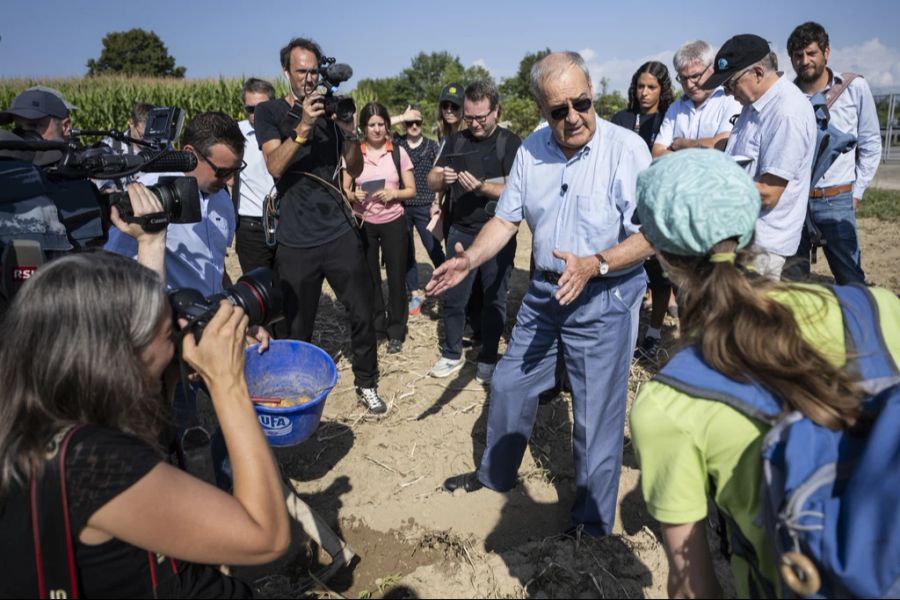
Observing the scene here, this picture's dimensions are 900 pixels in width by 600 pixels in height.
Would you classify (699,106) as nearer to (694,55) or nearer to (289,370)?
(694,55)

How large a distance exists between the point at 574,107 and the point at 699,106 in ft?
8.44

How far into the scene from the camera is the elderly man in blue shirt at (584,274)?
2842 millimetres

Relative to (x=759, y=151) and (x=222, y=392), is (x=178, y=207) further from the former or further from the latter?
(x=759, y=151)

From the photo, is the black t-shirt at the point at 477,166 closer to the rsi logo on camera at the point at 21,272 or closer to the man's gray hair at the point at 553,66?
the man's gray hair at the point at 553,66

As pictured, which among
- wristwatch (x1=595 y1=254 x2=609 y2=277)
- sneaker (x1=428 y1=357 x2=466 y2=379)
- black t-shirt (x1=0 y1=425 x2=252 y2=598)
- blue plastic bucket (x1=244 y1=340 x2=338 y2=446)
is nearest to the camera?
black t-shirt (x1=0 y1=425 x2=252 y2=598)

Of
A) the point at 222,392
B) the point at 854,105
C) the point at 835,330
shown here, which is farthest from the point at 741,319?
the point at 854,105

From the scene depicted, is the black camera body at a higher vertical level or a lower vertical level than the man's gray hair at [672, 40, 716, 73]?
lower

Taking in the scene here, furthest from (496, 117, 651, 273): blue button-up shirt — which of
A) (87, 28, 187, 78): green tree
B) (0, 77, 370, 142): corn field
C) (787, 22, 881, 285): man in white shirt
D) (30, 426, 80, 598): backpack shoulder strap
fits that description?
(87, 28, 187, 78): green tree

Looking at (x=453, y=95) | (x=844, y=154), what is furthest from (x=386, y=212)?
(x=844, y=154)

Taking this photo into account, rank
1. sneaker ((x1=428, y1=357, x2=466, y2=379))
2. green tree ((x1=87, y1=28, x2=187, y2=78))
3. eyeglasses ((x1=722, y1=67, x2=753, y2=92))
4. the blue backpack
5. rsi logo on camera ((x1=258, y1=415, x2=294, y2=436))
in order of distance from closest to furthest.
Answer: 1. the blue backpack
2. rsi logo on camera ((x1=258, y1=415, x2=294, y2=436))
3. eyeglasses ((x1=722, y1=67, x2=753, y2=92))
4. sneaker ((x1=428, y1=357, x2=466, y2=379))
5. green tree ((x1=87, y1=28, x2=187, y2=78))

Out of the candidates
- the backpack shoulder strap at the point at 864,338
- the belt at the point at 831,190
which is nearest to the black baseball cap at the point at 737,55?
the belt at the point at 831,190

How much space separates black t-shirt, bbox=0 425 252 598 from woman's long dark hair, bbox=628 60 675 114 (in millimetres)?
5188

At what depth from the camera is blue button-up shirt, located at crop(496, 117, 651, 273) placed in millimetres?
2838

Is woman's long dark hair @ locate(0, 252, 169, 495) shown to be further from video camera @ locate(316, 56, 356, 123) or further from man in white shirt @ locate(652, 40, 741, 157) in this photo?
man in white shirt @ locate(652, 40, 741, 157)
